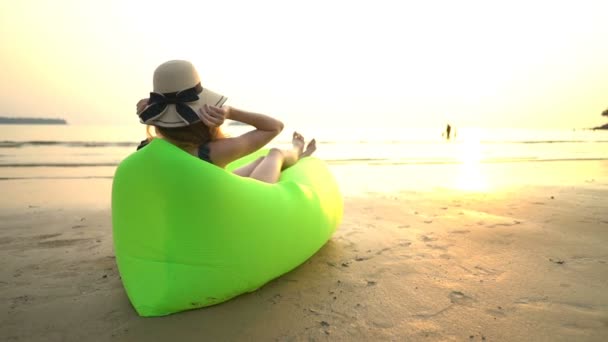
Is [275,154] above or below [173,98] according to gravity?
below

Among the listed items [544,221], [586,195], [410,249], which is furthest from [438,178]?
[410,249]

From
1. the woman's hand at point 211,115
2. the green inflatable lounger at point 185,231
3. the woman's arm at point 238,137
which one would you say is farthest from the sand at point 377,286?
the woman's hand at point 211,115

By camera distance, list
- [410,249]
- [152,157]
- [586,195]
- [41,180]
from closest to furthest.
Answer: [152,157] → [410,249] → [586,195] → [41,180]

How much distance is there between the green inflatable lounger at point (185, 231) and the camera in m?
1.83

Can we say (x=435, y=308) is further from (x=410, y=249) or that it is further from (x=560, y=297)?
(x=410, y=249)

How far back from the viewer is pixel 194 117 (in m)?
2.03

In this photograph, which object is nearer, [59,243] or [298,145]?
[59,243]

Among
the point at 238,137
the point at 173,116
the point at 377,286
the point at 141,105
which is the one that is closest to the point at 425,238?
the point at 377,286

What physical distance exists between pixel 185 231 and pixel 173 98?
27.5 inches

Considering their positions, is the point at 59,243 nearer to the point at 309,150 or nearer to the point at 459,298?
the point at 309,150

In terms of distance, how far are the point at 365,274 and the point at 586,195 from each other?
462cm

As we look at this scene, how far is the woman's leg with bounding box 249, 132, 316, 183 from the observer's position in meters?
2.71

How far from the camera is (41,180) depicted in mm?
7461

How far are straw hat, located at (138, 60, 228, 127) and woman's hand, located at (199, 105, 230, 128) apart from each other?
0.10 feet
